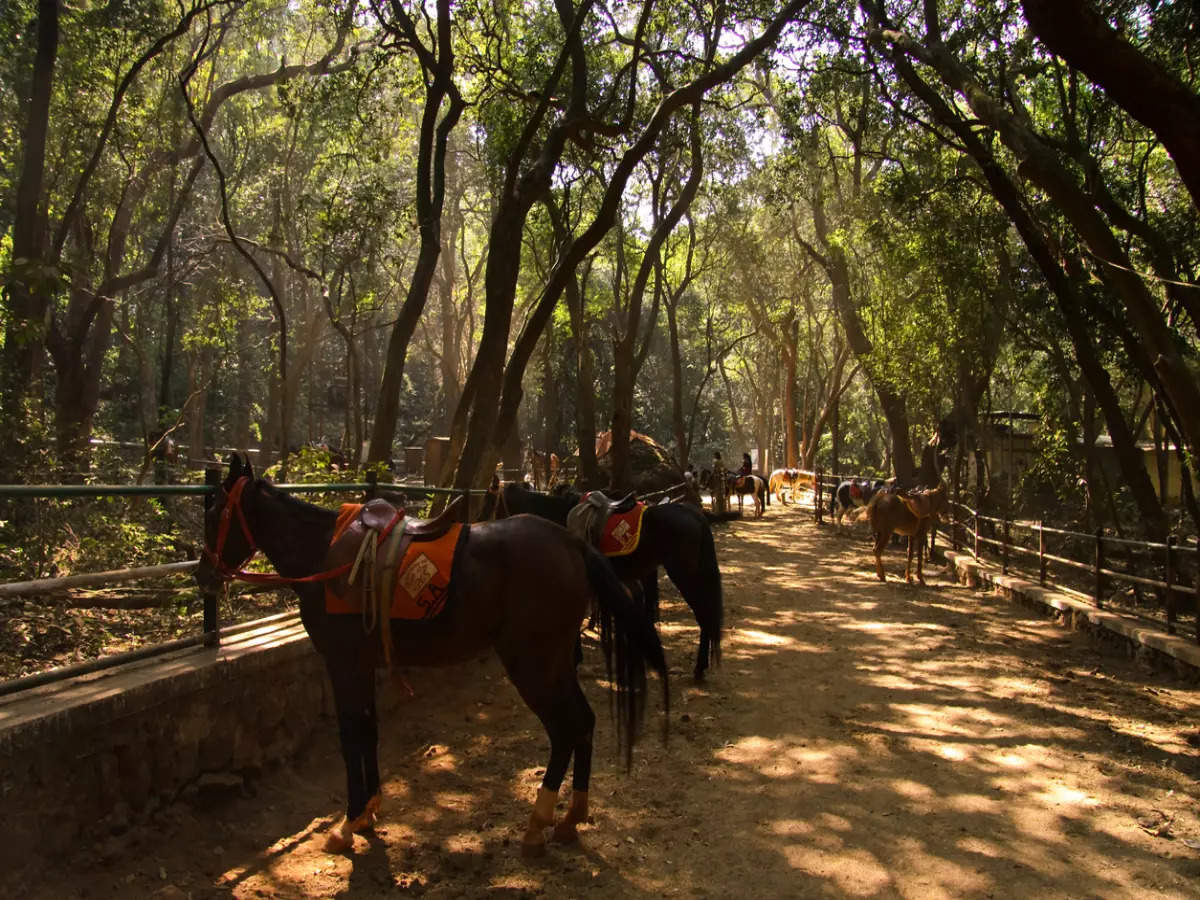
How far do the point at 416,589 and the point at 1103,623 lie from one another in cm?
764

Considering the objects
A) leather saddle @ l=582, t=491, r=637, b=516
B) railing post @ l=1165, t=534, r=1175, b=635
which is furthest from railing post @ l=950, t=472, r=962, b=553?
leather saddle @ l=582, t=491, r=637, b=516

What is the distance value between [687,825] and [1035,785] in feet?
6.65

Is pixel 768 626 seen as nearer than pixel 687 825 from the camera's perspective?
No

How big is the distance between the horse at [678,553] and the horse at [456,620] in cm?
310

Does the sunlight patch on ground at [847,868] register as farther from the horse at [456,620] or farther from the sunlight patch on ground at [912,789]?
the horse at [456,620]

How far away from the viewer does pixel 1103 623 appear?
8727mm

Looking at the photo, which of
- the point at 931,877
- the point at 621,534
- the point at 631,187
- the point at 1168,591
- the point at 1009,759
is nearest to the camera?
the point at 931,877

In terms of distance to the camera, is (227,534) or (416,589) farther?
(227,534)

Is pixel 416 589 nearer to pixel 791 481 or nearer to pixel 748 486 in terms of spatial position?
pixel 748 486

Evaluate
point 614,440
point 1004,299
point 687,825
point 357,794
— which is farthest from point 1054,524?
point 357,794

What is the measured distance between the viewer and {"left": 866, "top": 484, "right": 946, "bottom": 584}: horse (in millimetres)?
13656

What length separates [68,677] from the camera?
368 centimetres

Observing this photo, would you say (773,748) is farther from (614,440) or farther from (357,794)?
(614,440)

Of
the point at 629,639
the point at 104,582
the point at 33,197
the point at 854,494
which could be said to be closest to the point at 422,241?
the point at 33,197
